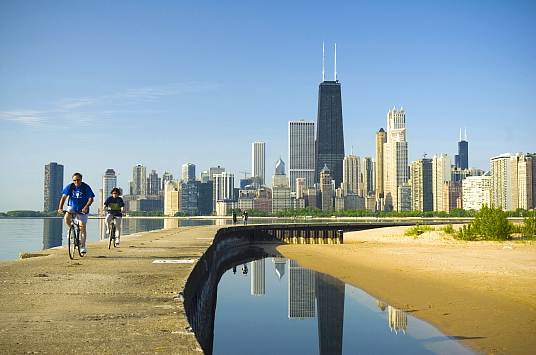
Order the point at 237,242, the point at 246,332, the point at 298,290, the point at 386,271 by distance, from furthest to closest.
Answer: the point at 237,242 → the point at 386,271 → the point at 298,290 → the point at 246,332

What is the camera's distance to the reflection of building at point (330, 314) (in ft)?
42.5

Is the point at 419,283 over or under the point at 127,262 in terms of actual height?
under

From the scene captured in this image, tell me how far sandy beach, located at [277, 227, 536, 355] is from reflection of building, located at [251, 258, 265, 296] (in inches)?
114

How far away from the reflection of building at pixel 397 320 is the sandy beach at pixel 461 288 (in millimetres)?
373

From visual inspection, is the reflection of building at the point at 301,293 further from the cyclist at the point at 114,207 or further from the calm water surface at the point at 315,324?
the cyclist at the point at 114,207

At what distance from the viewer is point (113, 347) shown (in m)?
5.46

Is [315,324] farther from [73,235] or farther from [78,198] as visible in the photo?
[78,198]

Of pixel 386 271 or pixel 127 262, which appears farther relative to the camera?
pixel 386 271

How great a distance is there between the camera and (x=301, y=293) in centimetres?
2112

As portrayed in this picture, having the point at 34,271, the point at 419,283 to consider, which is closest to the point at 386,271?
the point at 419,283

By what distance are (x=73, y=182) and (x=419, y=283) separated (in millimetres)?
13945

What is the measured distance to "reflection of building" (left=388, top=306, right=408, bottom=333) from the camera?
1381 centimetres

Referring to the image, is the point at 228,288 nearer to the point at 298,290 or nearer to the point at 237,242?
the point at 298,290

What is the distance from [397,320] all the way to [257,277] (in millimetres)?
12957
